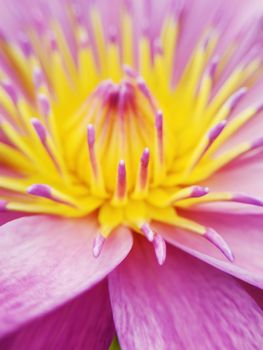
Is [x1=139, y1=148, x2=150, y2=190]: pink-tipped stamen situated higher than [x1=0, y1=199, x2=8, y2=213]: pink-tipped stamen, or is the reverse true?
[x1=139, y1=148, x2=150, y2=190]: pink-tipped stamen

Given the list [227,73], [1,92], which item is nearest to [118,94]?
[1,92]

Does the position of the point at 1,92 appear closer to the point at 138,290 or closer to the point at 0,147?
the point at 0,147

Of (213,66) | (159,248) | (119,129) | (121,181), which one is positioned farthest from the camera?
(213,66)

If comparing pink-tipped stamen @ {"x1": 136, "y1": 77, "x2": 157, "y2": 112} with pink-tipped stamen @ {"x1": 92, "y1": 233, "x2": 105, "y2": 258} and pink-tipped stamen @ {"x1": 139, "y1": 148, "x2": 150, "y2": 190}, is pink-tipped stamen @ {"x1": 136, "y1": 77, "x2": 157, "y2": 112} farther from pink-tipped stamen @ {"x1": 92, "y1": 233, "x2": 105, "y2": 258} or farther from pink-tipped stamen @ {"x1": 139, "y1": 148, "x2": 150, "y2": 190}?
pink-tipped stamen @ {"x1": 92, "y1": 233, "x2": 105, "y2": 258}

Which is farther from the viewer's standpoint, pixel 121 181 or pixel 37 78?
pixel 37 78

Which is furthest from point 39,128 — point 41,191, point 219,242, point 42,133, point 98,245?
point 219,242

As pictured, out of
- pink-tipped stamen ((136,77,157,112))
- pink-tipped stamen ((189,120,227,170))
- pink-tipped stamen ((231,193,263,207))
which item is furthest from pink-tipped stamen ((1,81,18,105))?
pink-tipped stamen ((231,193,263,207))

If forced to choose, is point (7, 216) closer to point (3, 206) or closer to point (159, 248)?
point (3, 206)
